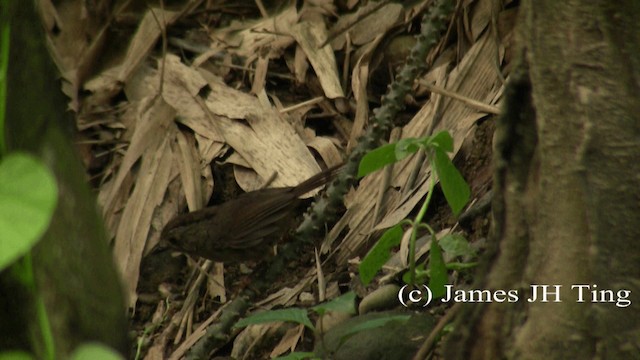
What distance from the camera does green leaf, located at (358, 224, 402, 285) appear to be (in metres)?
2.26

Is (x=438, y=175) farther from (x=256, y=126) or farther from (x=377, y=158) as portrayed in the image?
(x=256, y=126)

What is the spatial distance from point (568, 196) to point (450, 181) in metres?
0.67

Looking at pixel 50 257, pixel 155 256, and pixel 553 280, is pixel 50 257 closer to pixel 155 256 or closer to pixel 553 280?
pixel 553 280

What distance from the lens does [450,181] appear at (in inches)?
87.9

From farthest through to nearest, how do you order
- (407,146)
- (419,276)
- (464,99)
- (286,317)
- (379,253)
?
(464,99), (419,276), (286,317), (379,253), (407,146)

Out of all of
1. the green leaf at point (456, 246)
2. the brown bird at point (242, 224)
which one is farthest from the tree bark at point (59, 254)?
the brown bird at point (242, 224)

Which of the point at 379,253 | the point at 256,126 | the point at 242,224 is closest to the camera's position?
the point at 379,253

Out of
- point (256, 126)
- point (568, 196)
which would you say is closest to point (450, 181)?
point (568, 196)

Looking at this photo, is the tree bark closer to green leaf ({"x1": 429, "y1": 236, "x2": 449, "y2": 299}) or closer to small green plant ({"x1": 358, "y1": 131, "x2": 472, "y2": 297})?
small green plant ({"x1": 358, "y1": 131, "x2": 472, "y2": 297})

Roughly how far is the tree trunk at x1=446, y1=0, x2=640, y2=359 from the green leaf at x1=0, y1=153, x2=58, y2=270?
42.8 inches

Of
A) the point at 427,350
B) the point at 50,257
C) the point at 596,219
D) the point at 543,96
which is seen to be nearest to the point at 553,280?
the point at 596,219

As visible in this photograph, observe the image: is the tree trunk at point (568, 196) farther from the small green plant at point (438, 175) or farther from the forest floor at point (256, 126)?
the forest floor at point (256, 126)

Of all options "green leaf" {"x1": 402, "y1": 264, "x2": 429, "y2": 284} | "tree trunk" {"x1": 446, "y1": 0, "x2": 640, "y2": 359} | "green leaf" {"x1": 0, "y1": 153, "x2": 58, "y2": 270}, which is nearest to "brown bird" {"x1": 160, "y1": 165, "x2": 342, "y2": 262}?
"green leaf" {"x1": 402, "y1": 264, "x2": 429, "y2": 284}

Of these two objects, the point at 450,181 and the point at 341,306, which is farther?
the point at 341,306
